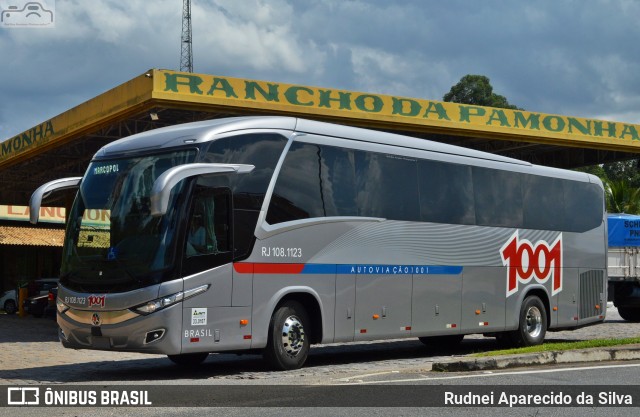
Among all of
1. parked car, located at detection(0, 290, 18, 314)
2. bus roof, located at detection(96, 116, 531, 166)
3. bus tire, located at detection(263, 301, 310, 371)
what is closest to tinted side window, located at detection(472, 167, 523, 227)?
bus roof, located at detection(96, 116, 531, 166)

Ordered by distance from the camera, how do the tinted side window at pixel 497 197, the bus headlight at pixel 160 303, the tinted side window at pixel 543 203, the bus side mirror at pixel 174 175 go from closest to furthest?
1. the bus side mirror at pixel 174 175
2. the bus headlight at pixel 160 303
3. the tinted side window at pixel 497 197
4. the tinted side window at pixel 543 203

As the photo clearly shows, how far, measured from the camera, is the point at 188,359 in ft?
51.6

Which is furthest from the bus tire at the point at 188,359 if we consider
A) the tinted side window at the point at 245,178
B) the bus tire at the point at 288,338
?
the tinted side window at the point at 245,178

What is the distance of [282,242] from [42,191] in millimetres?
3605

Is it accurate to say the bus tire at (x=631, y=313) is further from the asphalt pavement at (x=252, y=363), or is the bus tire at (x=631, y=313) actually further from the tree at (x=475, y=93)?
the tree at (x=475, y=93)

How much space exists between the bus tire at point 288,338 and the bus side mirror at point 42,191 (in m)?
3.74

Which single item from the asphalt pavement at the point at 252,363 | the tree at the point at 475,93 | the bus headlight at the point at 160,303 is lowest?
the asphalt pavement at the point at 252,363

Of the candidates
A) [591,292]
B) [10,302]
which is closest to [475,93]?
[10,302]

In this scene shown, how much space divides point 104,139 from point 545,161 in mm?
14268

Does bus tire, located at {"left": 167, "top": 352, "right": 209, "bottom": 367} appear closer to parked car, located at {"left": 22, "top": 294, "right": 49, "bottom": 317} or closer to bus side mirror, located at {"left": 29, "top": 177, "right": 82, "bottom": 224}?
bus side mirror, located at {"left": 29, "top": 177, "right": 82, "bottom": 224}

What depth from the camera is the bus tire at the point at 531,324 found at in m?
19.5

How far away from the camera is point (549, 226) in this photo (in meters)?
20.1

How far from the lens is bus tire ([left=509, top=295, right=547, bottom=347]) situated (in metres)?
19.5

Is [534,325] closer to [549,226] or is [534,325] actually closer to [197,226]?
[549,226]
